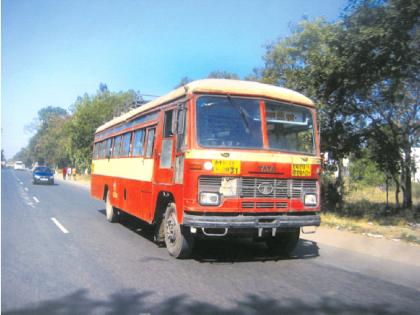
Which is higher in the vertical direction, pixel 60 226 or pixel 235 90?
pixel 235 90

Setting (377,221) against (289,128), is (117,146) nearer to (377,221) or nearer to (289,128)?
(289,128)

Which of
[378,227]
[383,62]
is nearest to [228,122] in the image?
[383,62]

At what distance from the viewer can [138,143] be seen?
10266 mm

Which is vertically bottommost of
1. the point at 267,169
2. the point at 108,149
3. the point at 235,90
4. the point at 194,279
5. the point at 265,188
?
the point at 194,279

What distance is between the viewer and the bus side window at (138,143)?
9.91 m

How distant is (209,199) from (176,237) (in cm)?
118

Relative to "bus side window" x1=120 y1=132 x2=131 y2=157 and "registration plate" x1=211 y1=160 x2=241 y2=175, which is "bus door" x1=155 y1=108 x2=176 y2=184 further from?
"bus side window" x1=120 y1=132 x2=131 y2=157

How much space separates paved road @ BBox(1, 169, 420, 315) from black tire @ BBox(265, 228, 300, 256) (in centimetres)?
26

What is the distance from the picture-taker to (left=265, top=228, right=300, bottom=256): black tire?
8367 mm

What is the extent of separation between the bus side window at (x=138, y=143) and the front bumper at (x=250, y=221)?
328 cm

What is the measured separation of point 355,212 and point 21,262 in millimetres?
12414

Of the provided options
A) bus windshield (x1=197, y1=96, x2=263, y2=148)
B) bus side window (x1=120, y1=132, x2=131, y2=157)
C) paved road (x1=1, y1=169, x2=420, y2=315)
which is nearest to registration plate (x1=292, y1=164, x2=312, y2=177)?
bus windshield (x1=197, y1=96, x2=263, y2=148)

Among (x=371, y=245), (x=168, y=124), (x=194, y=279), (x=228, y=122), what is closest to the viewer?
(x=194, y=279)

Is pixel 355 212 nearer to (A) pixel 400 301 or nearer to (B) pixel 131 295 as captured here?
(A) pixel 400 301
